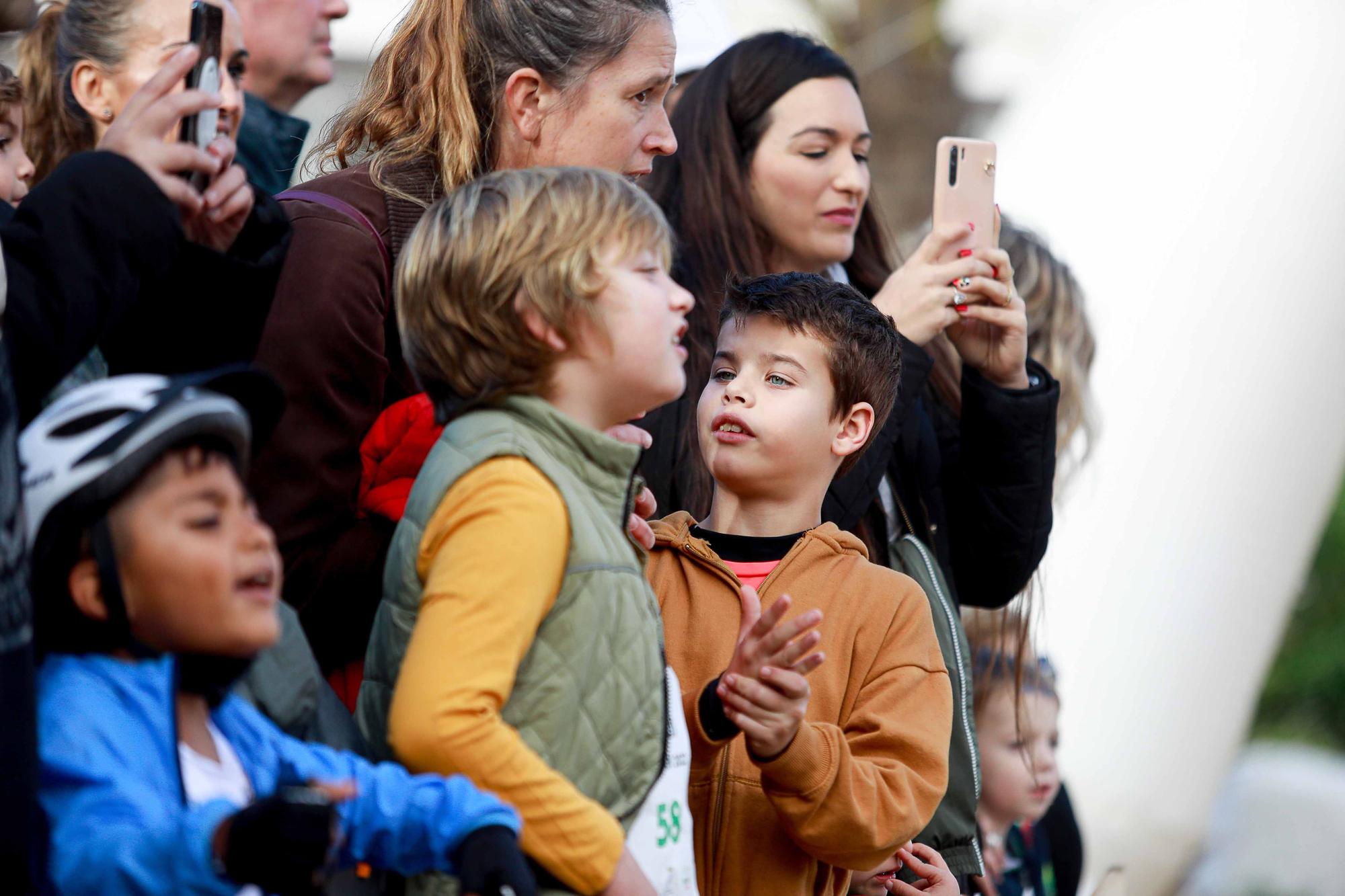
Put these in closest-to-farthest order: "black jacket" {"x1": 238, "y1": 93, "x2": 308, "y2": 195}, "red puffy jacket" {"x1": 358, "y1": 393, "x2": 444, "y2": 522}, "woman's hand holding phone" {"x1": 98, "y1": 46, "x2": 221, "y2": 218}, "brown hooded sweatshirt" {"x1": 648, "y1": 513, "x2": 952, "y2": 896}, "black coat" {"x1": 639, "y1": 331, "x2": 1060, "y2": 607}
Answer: "woman's hand holding phone" {"x1": 98, "y1": 46, "x2": 221, "y2": 218} → "brown hooded sweatshirt" {"x1": 648, "y1": 513, "x2": 952, "y2": 896} → "red puffy jacket" {"x1": 358, "y1": 393, "x2": 444, "y2": 522} → "black coat" {"x1": 639, "y1": 331, "x2": 1060, "y2": 607} → "black jacket" {"x1": 238, "y1": 93, "x2": 308, "y2": 195}

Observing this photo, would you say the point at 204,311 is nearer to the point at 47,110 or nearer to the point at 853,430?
the point at 853,430

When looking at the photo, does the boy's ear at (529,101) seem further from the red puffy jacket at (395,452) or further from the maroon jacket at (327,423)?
the red puffy jacket at (395,452)

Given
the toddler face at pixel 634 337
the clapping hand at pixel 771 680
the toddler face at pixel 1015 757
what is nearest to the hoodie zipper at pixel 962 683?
the clapping hand at pixel 771 680

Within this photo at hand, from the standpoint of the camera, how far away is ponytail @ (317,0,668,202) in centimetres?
286

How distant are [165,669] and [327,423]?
70 cm

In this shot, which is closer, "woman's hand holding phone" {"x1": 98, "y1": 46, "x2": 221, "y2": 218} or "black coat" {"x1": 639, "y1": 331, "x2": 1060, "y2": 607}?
"woman's hand holding phone" {"x1": 98, "y1": 46, "x2": 221, "y2": 218}

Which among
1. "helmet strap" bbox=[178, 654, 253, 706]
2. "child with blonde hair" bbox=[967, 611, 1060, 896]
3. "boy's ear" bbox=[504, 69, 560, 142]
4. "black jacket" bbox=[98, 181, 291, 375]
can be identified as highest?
"boy's ear" bbox=[504, 69, 560, 142]

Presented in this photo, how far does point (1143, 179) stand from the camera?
886cm

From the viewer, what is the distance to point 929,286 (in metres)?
3.42

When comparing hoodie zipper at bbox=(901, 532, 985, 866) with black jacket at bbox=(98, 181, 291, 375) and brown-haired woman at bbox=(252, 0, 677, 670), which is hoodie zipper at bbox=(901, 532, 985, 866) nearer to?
brown-haired woman at bbox=(252, 0, 677, 670)

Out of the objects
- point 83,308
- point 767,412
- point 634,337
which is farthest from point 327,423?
→ point 767,412

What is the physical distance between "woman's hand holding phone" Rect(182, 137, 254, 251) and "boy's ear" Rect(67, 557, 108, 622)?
53 centimetres

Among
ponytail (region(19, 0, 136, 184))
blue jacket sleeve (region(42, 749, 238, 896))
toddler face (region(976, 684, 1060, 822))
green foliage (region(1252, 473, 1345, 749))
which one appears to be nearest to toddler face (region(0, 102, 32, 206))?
ponytail (region(19, 0, 136, 184))

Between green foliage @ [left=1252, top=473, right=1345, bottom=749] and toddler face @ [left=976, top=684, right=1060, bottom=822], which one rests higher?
toddler face @ [left=976, top=684, right=1060, bottom=822]
